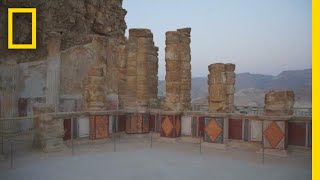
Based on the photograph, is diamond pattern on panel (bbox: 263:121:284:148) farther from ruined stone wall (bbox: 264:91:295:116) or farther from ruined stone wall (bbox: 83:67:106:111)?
ruined stone wall (bbox: 83:67:106:111)

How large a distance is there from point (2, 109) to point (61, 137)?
5.56 meters

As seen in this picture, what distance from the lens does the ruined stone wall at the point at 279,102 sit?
9211mm

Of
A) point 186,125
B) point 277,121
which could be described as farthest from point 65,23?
point 277,121

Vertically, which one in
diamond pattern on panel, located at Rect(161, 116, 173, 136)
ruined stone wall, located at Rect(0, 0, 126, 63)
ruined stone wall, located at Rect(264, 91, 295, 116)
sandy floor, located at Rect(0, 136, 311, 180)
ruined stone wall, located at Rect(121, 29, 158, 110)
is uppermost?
ruined stone wall, located at Rect(0, 0, 126, 63)

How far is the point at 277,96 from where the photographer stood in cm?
928

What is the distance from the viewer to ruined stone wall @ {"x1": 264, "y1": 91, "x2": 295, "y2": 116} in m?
9.21

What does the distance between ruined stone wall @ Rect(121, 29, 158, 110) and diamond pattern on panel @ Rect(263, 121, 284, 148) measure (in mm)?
5213

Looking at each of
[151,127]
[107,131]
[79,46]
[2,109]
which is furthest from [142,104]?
[79,46]

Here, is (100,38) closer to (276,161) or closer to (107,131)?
(107,131)

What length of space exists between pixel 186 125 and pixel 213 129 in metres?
1.33

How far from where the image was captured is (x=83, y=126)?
10.9 m

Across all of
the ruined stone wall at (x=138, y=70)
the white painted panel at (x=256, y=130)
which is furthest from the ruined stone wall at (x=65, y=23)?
the white painted panel at (x=256, y=130)

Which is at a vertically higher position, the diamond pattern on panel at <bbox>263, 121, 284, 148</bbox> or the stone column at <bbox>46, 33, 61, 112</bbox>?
the stone column at <bbox>46, 33, 61, 112</bbox>

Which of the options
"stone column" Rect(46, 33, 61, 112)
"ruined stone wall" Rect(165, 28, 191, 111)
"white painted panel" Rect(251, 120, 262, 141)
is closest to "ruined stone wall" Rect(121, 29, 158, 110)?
"ruined stone wall" Rect(165, 28, 191, 111)
